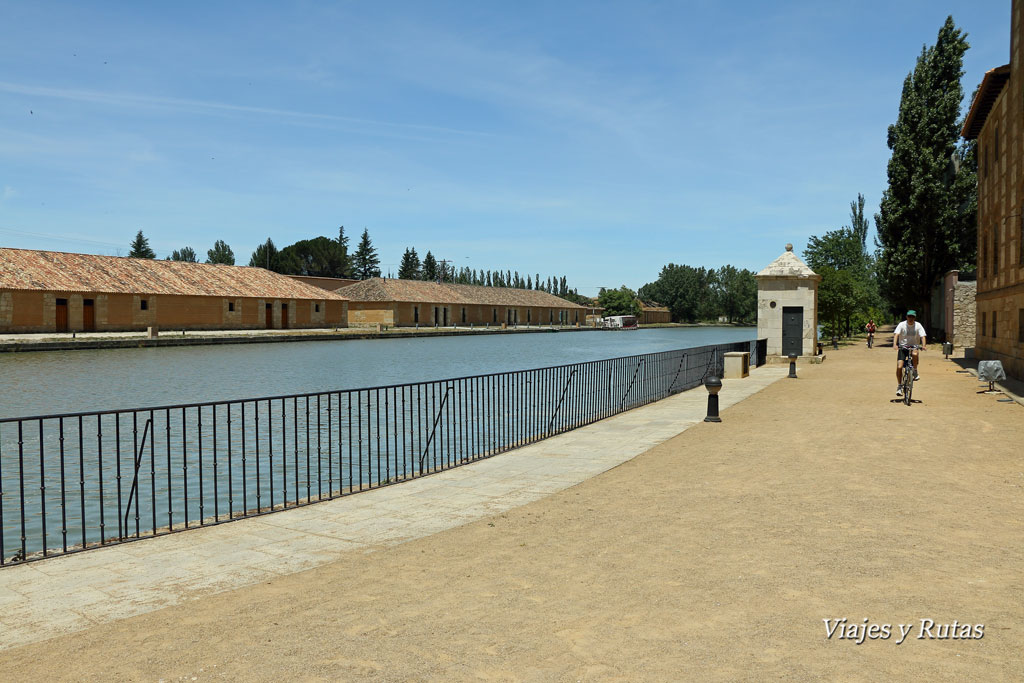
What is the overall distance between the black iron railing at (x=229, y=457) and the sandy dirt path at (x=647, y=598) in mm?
2045

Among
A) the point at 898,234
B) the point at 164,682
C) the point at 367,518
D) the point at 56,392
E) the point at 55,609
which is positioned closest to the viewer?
the point at 164,682

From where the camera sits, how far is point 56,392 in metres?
23.7

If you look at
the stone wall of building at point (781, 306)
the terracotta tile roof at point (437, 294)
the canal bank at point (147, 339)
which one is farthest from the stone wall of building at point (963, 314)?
the terracotta tile roof at point (437, 294)

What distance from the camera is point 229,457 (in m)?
7.32

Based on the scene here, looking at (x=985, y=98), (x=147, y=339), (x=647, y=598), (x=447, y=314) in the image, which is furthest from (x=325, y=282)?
(x=647, y=598)

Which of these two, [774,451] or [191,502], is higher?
[774,451]

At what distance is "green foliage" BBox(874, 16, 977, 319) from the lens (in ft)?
129

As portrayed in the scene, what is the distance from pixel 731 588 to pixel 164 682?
3.52 meters

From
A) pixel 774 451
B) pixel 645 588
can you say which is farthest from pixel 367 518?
pixel 774 451

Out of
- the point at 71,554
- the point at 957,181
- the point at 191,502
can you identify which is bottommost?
the point at 191,502

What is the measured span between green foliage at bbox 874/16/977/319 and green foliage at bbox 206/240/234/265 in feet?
399

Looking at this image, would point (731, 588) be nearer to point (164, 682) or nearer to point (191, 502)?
point (164, 682)

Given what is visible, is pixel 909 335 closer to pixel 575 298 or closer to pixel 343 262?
pixel 343 262

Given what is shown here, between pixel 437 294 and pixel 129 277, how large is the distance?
1636 inches
